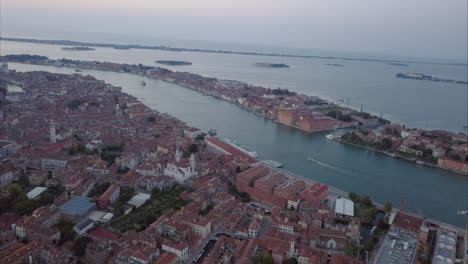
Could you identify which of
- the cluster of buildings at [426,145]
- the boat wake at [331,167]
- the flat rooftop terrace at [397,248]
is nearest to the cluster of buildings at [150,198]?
the flat rooftop terrace at [397,248]

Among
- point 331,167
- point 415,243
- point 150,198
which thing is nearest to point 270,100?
point 331,167

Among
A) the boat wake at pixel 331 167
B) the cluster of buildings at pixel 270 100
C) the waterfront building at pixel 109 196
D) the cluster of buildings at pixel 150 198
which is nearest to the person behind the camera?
the cluster of buildings at pixel 150 198

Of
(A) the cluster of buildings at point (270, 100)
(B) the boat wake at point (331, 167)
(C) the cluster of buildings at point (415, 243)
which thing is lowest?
(B) the boat wake at point (331, 167)

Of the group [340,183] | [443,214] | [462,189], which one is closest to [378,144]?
[462,189]

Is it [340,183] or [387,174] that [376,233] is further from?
[387,174]

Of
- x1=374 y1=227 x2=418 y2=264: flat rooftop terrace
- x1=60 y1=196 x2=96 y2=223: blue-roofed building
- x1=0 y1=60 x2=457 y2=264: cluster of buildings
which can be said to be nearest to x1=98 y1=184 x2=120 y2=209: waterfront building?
x1=0 y1=60 x2=457 y2=264: cluster of buildings

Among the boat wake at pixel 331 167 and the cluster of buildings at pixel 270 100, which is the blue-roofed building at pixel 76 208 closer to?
the boat wake at pixel 331 167

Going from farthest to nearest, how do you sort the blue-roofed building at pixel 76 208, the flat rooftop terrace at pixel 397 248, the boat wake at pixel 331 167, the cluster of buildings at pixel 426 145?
the cluster of buildings at pixel 426 145 → the boat wake at pixel 331 167 → the blue-roofed building at pixel 76 208 → the flat rooftop terrace at pixel 397 248
